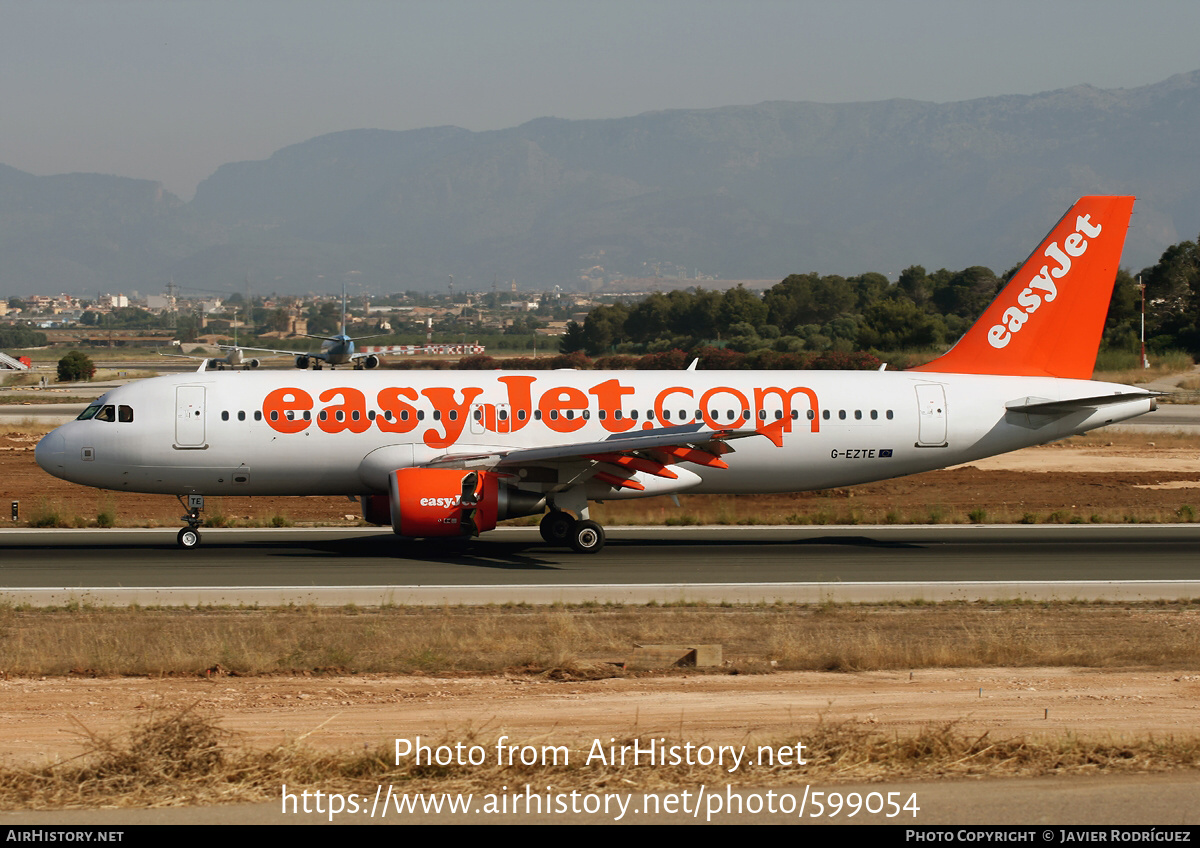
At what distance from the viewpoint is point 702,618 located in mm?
20500

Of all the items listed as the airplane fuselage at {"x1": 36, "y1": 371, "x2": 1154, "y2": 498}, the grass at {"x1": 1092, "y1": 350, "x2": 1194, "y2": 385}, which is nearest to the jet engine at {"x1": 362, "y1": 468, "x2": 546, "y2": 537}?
the airplane fuselage at {"x1": 36, "y1": 371, "x2": 1154, "y2": 498}

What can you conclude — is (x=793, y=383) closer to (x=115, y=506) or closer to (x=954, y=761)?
(x=954, y=761)

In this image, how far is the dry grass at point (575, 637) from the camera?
54.8ft

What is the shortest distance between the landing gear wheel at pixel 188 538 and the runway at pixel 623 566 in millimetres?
541

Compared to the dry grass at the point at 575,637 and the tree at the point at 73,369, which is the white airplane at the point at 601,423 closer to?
the dry grass at the point at 575,637

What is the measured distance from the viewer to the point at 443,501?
84.5 feet

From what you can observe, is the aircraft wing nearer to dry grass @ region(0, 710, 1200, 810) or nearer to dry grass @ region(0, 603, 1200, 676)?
dry grass @ region(0, 603, 1200, 676)

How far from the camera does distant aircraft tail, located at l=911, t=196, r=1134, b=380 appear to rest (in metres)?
30.4

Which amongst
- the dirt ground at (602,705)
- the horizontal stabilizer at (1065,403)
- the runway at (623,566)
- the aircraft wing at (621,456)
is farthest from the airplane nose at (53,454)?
the horizontal stabilizer at (1065,403)

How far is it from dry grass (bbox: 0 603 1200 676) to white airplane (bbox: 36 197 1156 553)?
20.4ft

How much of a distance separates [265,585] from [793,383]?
1375 cm

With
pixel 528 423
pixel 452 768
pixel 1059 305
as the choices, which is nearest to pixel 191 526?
pixel 528 423

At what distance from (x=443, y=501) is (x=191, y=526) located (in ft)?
23.2
